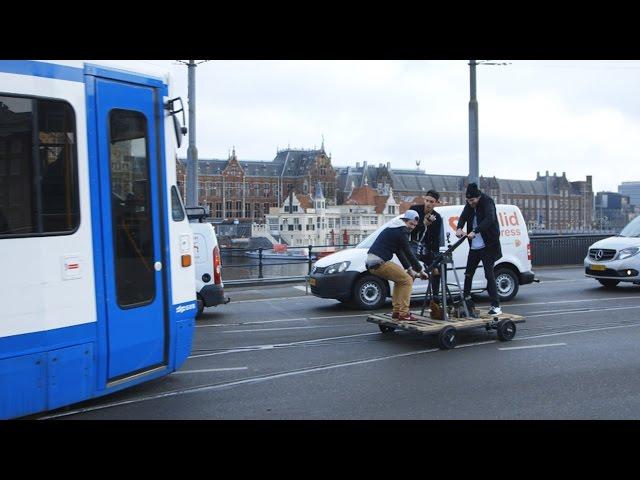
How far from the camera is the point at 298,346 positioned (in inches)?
360

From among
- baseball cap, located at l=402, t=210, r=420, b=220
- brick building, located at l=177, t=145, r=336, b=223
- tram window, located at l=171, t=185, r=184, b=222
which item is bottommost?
baseball cap, located at l=402, t=210, r=420, b=220

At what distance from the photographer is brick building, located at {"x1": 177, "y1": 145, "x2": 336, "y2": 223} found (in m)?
130

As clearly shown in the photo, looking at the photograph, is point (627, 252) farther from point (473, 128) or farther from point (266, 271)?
point (266, 271)

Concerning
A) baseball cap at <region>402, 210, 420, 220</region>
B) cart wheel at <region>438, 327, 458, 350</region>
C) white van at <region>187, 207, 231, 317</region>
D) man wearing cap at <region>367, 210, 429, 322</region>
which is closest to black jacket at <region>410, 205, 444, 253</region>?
baseball cap at <region>402, 210, 420, 220</region>

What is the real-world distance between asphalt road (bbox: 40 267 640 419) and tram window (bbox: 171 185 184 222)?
1.76m

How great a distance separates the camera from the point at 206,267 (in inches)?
480

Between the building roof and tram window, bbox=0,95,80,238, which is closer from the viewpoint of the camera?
tram window, bbox=0,95,80,238

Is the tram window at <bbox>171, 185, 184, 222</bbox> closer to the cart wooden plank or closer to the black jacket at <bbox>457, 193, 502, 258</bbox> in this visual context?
the cart wooden plank

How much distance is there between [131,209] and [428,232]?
5198 mm

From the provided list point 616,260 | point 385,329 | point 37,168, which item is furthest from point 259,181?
point 37,168

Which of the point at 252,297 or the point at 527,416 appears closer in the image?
the point at 527,416
